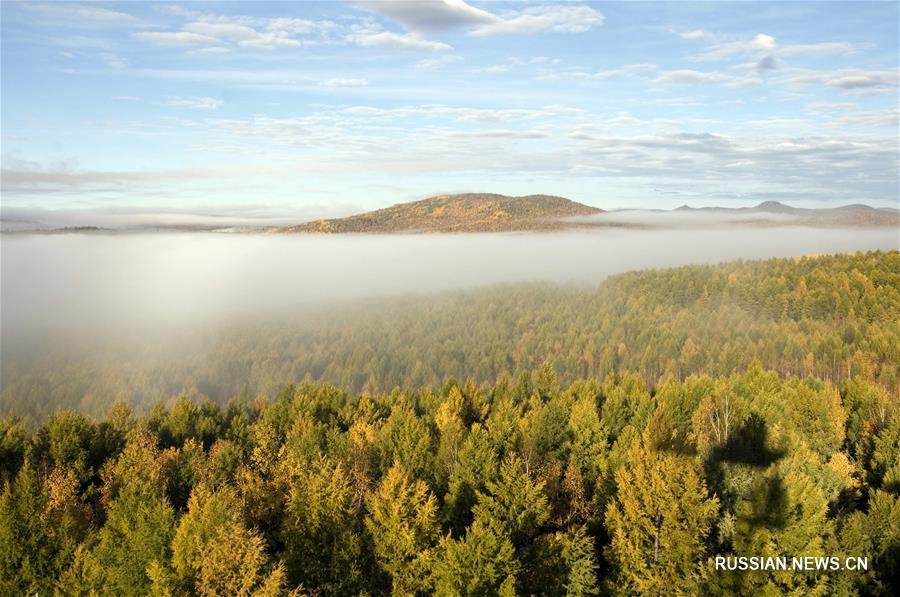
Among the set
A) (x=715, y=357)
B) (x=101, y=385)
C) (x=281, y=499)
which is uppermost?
(x=281, y=499)

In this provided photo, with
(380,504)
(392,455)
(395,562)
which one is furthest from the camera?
(392,455)

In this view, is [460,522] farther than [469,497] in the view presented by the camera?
No

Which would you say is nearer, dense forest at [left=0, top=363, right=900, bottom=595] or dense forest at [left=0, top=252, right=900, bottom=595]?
dense forest at [left=0, top=363, right=900, bottom=595]

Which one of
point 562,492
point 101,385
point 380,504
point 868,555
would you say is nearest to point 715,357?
point 562,492

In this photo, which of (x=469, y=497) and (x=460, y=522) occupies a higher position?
(x=469, y=497)

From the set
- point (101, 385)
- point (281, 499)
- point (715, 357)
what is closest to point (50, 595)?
point (281, 499)

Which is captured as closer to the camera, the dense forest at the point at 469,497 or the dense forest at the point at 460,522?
the dense forest at the point at 460,522

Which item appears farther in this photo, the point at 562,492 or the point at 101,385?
the point at 101,385

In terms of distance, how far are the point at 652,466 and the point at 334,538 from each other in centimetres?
1834

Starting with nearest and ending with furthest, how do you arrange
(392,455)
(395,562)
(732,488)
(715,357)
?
(395,562) < (732,488) < (392,455) < (715,357)

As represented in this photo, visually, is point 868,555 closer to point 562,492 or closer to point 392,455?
point 562,492

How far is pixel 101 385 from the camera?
191 meters

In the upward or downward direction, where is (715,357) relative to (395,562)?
downward

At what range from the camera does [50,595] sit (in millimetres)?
38375
